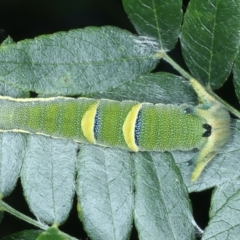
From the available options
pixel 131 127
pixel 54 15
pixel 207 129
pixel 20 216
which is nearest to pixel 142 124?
pixel 131 127

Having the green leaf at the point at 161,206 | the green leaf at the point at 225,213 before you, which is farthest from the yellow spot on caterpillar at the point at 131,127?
the green leaf at the point at 225,213

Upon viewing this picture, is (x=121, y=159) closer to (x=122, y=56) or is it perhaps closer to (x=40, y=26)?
(x=122, y=56)

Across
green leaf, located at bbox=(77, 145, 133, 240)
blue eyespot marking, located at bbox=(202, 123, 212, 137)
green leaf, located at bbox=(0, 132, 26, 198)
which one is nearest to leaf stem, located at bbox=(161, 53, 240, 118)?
blue eyespot marking, located at bbox=(202, 123, 212, 137)

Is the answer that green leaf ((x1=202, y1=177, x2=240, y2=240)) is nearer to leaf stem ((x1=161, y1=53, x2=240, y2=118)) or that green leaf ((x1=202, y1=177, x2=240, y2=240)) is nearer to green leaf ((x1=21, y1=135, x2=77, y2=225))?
leaf stem ((x1=161, y1=53, x2=240, y2=118))

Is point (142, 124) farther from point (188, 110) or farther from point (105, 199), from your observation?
point (105, 199)

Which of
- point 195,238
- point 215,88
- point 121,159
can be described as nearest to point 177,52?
point 215,88

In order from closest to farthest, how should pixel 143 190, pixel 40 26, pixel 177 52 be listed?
pixel 143 190
pixel 177 52
pixel 40 26
